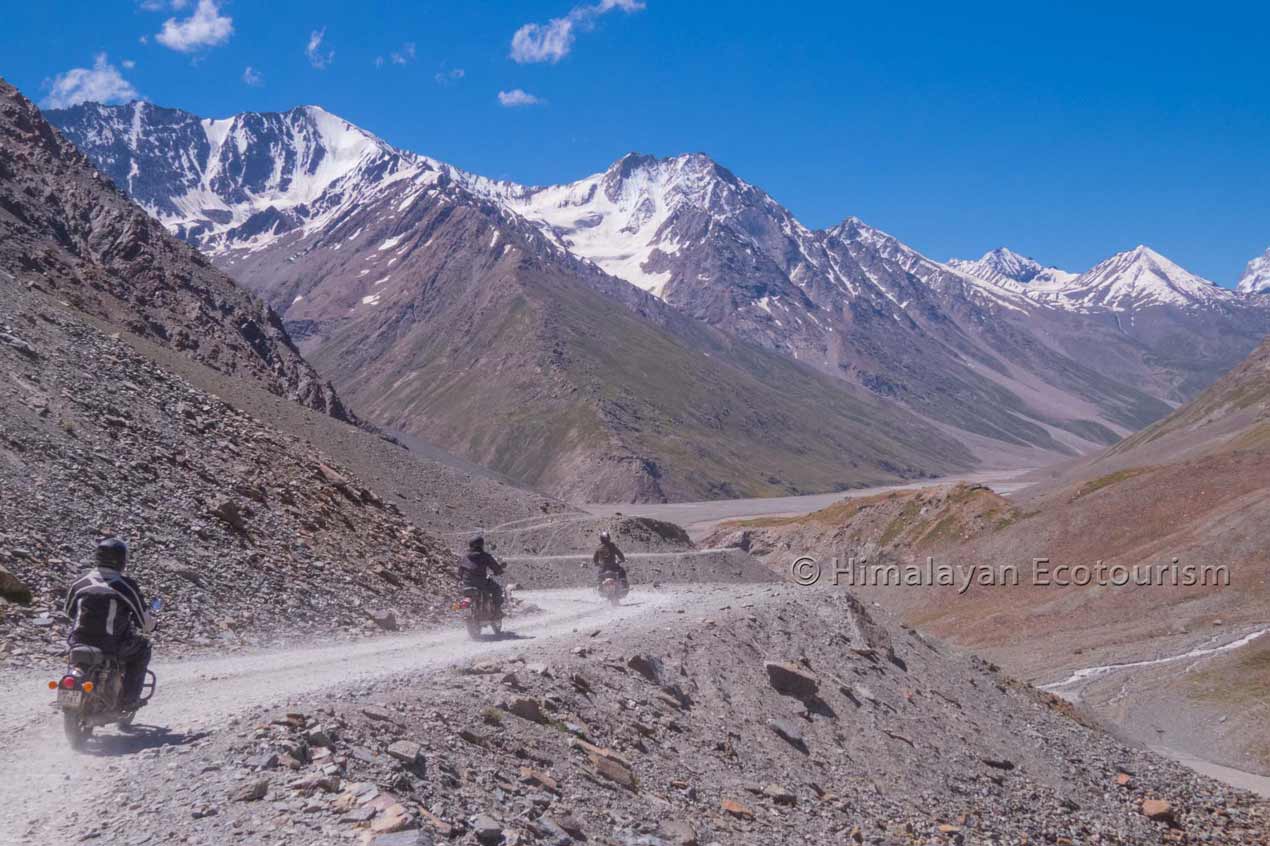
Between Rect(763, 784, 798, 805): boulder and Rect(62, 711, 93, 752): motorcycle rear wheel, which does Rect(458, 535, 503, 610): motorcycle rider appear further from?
Rect(62, 711, 93, 752): motorcycle rear wheel

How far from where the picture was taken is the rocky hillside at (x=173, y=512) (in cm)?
2025

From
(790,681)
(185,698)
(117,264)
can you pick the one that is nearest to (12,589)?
(185,698)

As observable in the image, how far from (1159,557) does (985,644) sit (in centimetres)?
1387

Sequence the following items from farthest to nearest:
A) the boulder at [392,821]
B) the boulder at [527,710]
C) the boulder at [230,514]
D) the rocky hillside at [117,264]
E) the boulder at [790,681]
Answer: the rocky hillside at [117,264] < the boulder at [230,514] < the boulder at [790,681] < the boulder at [527,710] < the boulder at [392,821]

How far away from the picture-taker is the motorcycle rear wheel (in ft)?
39.5

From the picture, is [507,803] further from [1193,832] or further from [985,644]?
[985,644]

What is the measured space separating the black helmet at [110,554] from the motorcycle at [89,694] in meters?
1.20

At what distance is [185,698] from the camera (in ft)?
47.8

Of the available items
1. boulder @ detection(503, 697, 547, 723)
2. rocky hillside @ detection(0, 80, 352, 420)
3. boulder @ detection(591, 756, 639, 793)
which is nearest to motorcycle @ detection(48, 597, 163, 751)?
boulder @ detection(503, 697, 547, 723)

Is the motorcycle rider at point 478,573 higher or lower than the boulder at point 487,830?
higher

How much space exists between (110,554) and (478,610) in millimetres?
12210

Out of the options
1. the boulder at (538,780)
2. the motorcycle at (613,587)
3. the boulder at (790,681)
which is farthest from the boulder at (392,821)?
the motorcycle at (613,587)

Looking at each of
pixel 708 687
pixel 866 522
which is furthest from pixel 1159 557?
pixel 708 687

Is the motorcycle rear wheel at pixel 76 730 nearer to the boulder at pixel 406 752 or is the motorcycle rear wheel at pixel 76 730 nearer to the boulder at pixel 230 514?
the boulder at pixel 406 752
